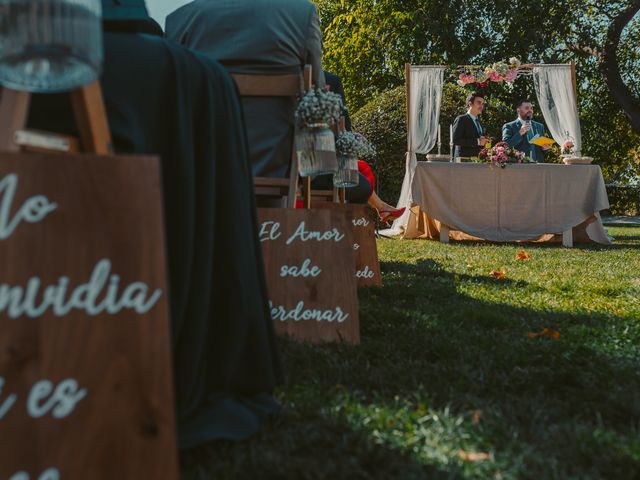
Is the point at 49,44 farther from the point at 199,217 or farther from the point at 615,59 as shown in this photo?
the point at 615,59

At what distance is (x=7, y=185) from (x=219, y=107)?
62cm

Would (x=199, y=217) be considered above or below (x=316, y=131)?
below

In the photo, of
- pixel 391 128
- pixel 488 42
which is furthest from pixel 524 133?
pixel 488 42

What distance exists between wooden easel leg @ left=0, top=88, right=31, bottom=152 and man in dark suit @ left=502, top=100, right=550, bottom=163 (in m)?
8.03

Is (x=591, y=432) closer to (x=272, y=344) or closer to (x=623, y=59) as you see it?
(x=272, y=344)

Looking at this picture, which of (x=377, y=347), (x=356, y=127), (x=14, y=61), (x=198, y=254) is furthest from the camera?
(x=356, y=127)

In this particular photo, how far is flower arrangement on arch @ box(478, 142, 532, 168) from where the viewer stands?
7.49m

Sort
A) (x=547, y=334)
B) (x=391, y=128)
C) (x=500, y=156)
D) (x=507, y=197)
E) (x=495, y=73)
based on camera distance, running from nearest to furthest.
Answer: (x=547, y=334) → (x=500, y=156) → (x=507, y=197) → (x=495, y=73) → (x=391, y=128)

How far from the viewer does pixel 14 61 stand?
0.98m

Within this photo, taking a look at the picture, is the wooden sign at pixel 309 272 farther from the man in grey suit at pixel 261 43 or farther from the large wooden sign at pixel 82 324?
the large wooden sign at pixel 82 324

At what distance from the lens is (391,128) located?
39.6ft

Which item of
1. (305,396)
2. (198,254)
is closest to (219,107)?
(198,254)

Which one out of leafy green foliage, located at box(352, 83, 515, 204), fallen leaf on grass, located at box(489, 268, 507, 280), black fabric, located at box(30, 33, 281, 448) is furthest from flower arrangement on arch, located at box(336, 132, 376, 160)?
leafy green foliage, located at box(352, 83, 515, 204)

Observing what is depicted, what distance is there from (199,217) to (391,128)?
428 inches
